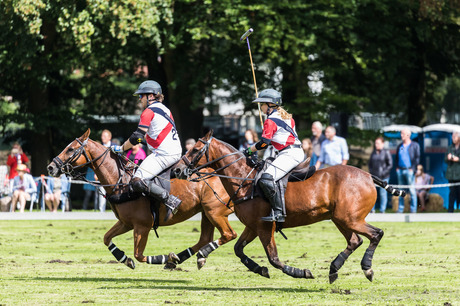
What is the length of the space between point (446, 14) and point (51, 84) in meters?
13.1

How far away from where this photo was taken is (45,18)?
27.3 meters

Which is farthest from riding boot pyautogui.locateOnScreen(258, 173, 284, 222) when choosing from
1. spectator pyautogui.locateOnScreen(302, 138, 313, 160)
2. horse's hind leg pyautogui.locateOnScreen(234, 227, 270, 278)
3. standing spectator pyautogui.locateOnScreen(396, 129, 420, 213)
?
standing spectator pyautogui.locateOnScreen(396, 129, 420, 213)

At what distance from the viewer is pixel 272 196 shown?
1149 centimetres

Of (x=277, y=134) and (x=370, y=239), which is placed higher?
(x=277, y=134)

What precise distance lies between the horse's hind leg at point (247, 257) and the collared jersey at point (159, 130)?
1515mm

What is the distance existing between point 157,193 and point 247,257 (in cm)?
150

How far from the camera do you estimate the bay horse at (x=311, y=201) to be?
11.5m

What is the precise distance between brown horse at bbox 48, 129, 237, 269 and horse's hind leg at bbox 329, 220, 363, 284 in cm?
179

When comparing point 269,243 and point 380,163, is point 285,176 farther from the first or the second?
point 380,163

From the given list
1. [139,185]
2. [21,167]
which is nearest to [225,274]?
[139,185]

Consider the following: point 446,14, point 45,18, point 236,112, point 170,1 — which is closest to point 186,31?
point 170,1

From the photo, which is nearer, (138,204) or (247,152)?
(247,152)

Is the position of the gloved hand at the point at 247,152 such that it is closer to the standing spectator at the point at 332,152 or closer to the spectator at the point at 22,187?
the standing spectator at the point at 332,152

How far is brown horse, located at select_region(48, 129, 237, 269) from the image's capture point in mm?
12555
